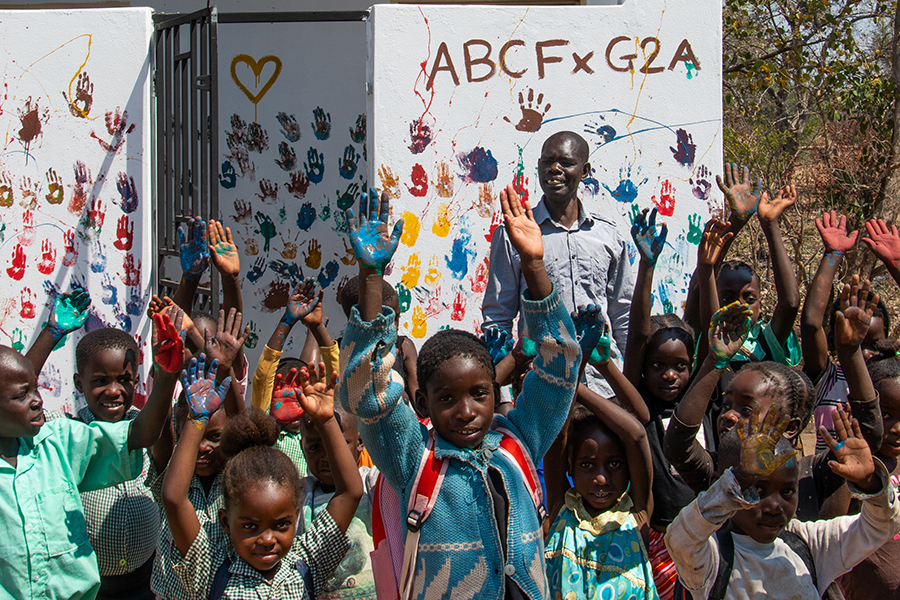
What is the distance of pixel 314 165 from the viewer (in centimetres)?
584

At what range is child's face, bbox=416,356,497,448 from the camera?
82.3 inches

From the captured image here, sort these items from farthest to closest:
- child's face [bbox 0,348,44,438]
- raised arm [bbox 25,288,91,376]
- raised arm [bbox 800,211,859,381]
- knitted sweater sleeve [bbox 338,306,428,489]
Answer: raised arm [bbox 800,211,859,381], raised arm [bbox 25,288,91,376], child's face [bbox 0,348,44,438], knitted sweater sleeve [bbox 338,306,428,489]

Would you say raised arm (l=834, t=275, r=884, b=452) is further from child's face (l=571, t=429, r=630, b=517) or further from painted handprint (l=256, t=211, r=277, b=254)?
painted handprint (l=256, t=211, r=277, b=254)

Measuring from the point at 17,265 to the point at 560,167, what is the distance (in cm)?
316

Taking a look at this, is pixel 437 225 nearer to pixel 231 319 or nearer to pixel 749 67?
pixel 231 319

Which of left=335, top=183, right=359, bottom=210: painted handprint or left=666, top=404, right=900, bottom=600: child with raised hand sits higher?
left=335, top=183, right=359, bottom=210: painted handprint

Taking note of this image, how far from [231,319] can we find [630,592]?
1.46 meters

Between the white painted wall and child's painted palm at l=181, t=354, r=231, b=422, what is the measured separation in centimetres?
271

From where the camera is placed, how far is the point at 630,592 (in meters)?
2.38

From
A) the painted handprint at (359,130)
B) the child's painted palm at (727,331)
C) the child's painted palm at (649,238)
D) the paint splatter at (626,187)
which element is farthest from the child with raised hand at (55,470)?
the painted handprint at (359,130)

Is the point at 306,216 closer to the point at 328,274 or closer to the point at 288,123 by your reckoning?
the point at 328,274

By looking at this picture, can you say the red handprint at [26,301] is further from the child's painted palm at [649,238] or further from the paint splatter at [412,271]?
the child's painted palm at [649,238]

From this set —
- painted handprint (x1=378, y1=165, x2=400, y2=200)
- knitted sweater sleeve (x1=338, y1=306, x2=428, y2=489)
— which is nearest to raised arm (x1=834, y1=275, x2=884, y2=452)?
knitted sweater sleeve (x1=338, y1=306, x2=428, y2=489)

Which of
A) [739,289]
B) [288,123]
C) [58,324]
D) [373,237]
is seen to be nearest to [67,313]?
[58,324]
